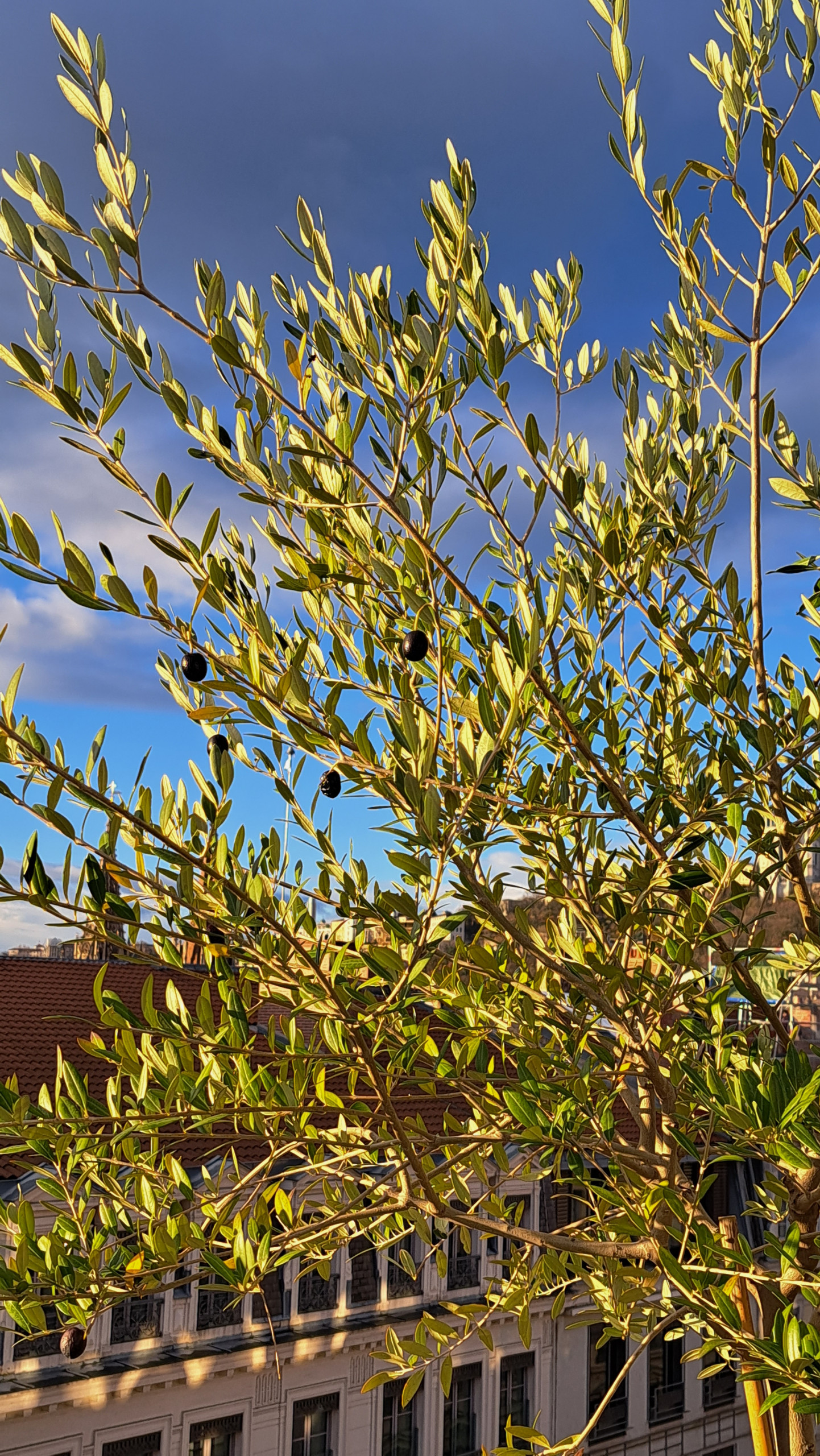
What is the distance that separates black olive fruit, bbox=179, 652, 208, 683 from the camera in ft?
11.0

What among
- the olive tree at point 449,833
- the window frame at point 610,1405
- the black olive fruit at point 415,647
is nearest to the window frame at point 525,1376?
the window frame at point 610,1405

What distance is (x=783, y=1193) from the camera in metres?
3.88

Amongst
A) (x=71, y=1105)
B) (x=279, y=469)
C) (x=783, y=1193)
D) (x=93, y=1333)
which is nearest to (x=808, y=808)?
(x=783, y=1193)

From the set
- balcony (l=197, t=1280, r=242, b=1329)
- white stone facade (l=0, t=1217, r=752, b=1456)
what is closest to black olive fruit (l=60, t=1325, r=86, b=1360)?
white stone facade (l=0, t=1217, r=752, b=1456)

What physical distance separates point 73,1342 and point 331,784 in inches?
85.2

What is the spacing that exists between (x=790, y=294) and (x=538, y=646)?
2.45 metres

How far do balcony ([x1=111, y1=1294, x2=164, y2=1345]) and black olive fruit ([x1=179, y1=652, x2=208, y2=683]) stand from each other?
17.7m

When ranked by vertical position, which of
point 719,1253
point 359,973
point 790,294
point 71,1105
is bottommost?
point 719,1253

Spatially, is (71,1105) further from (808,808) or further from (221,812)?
(808,808)

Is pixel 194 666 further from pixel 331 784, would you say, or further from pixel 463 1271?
pixel 463 1271

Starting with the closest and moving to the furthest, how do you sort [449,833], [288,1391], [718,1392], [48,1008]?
1. [449,833]
2. [288,1391]
3. [48,1008]
4. [718,1392]

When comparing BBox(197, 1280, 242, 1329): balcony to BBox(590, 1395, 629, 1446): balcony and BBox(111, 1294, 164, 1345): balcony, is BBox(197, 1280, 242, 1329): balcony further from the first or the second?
BBox(590, 1395, 629, 1446): balcony

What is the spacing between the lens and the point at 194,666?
11.2ft

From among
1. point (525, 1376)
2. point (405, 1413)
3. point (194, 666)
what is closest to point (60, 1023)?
point (405, 1413)
